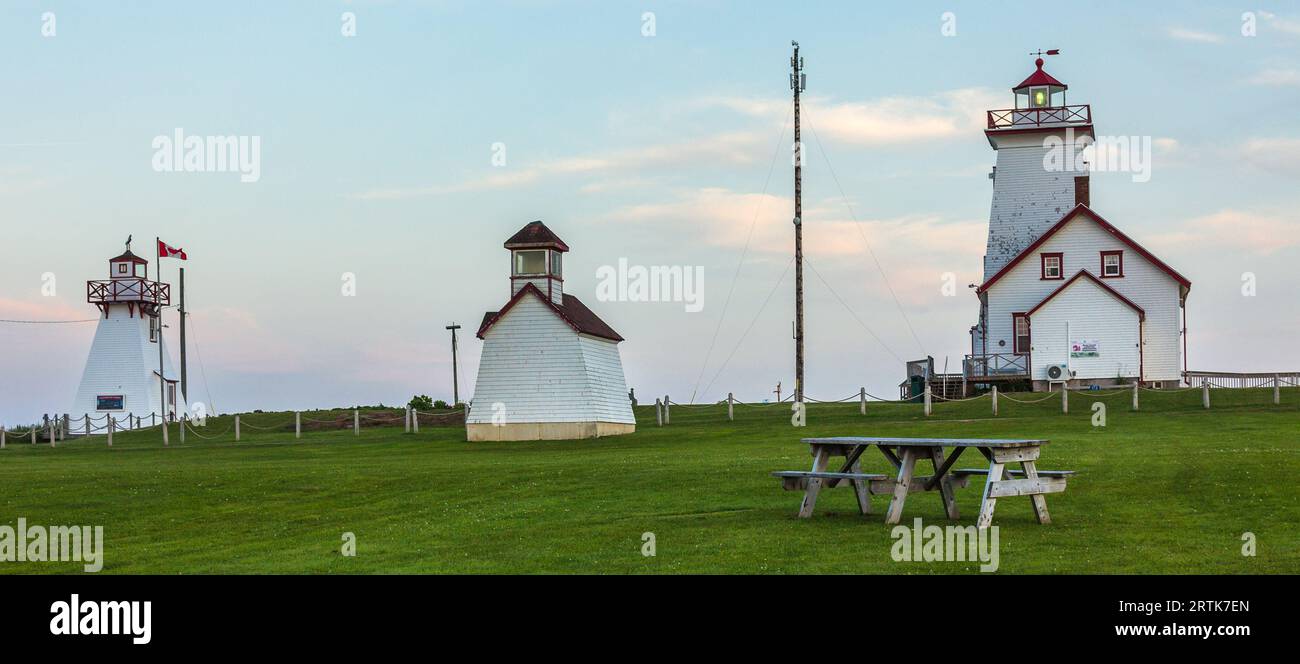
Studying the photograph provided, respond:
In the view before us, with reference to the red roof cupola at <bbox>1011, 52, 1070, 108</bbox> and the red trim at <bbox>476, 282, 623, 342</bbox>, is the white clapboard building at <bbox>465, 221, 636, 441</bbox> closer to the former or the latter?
the red trim at <bbox>476, 282, 623, 342</bbox>

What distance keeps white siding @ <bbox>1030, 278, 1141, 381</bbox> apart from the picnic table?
35648 mm

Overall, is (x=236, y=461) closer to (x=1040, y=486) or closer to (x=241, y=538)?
(x=241, y=538)

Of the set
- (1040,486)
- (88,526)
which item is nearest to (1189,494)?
(1040,486)

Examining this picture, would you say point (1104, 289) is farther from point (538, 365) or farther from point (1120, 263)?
point (538, 365)

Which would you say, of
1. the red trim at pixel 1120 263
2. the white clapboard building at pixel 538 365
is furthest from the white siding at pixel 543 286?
the red trim at pixel 1120 263

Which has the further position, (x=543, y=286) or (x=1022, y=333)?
(x=1022, y=333)

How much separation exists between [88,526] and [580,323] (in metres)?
28.0

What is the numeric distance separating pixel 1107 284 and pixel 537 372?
23465mm

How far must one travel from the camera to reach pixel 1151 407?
45344 millimetres

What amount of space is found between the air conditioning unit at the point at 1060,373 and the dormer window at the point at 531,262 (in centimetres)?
2042

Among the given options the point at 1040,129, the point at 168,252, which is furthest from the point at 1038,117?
the point at 168,252

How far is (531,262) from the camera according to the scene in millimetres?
49000

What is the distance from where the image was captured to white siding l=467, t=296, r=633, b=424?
47906mm

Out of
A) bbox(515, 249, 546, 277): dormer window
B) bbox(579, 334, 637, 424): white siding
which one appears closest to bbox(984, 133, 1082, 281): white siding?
bbox(579, 334, 637, 424): white siding
